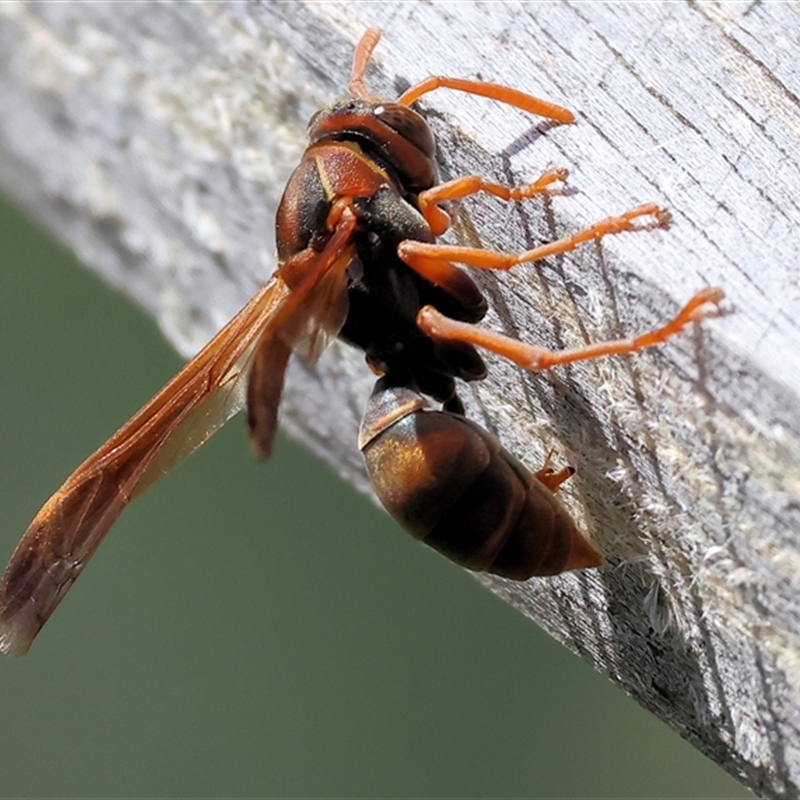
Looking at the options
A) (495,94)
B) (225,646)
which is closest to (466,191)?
(495,94)

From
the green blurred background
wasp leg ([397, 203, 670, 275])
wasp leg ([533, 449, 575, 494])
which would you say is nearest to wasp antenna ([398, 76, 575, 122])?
wasp leg ([397, 203, 670, 275])

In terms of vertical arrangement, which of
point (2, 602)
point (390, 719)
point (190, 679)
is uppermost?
point (2, 602)

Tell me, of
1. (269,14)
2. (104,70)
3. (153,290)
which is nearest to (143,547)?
(153,290)

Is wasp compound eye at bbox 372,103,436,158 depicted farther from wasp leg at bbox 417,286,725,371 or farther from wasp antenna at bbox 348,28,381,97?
wasp leg at bbox 417,286,725,371

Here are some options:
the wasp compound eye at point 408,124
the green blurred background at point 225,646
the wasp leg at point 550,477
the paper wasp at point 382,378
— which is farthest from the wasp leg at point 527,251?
the green blurred background at point 225,646

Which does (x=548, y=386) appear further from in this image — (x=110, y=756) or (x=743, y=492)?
(x=110, y=756)

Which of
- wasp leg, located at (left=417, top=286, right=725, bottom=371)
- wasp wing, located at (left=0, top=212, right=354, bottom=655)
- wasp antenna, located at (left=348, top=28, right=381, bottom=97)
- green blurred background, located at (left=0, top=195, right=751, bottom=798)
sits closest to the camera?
wasp leg, located at (left=417, top=286, right=725, bottom=371)

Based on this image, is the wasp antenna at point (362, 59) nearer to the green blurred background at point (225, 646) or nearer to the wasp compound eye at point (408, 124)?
the wasp compound eye at point (408, 124)
